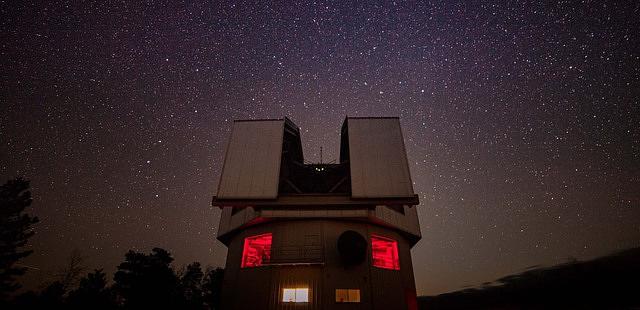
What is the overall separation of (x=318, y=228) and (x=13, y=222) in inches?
1073

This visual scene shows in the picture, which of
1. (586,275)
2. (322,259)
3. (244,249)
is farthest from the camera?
(586,275)

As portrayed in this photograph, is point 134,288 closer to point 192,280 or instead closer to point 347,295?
point 192,280

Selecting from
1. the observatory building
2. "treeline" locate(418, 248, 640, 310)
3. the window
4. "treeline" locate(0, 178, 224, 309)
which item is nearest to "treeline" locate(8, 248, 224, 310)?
"treeline" locate(0, 178, 224, 309)

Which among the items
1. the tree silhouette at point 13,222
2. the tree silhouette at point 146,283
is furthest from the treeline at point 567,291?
the tree silhouette at point 13,222

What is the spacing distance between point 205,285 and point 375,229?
25.7m

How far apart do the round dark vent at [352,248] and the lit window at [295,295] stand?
2675 millimetres

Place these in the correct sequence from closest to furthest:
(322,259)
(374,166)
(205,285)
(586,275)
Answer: (322,259)
(374,166)
(205,285)
(586,275)

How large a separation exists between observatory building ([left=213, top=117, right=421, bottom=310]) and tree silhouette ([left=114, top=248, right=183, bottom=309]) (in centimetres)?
723

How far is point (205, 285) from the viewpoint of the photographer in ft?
118

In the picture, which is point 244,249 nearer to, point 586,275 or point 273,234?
point 273,234

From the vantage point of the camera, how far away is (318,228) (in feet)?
60.0

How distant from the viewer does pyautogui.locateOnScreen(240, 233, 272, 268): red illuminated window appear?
19.4 metres

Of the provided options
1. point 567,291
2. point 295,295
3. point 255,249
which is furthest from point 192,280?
point 567,291

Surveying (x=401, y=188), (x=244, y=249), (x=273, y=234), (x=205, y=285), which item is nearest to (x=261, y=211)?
(x=273, y=234)
